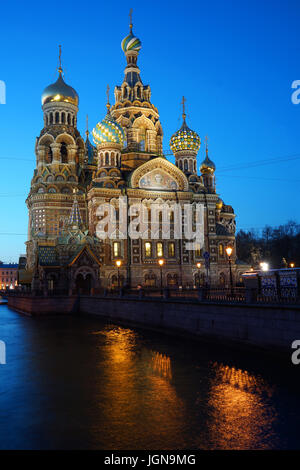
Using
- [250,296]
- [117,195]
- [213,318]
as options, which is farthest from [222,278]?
[250,296]

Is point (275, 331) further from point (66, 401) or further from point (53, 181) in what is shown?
point (53, 181)

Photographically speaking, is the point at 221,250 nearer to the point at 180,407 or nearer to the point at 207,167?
the point at 207,167

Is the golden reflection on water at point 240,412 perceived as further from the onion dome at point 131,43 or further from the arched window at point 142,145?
the onion dome at point 131,43

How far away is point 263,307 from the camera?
15609 mm

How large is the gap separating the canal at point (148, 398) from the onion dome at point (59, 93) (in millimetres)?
40361

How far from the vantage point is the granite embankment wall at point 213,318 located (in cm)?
1471

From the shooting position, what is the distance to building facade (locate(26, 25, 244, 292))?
38781 millimetres

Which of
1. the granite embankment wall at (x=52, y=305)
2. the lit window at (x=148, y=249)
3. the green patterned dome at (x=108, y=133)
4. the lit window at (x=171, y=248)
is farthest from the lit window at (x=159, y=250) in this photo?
the green patterned dome at (x=108, y=133)

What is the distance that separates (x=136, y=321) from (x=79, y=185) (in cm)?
2777

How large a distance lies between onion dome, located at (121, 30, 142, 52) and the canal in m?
46.0

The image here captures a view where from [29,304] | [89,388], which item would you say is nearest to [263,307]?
[89,388]

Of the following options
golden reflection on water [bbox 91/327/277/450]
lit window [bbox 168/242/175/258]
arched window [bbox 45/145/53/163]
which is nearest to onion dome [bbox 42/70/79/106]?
arched window [bbox 45/145/53/163]

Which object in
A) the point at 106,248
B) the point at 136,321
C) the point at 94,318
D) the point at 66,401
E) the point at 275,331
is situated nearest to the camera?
the point at 66,401

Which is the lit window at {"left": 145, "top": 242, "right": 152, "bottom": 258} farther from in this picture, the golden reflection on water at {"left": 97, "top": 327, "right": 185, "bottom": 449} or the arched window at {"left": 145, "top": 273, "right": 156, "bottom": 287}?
the golden reflection on water at {"left": 97, "top": 327, "right": 185, "bottom": 449}
